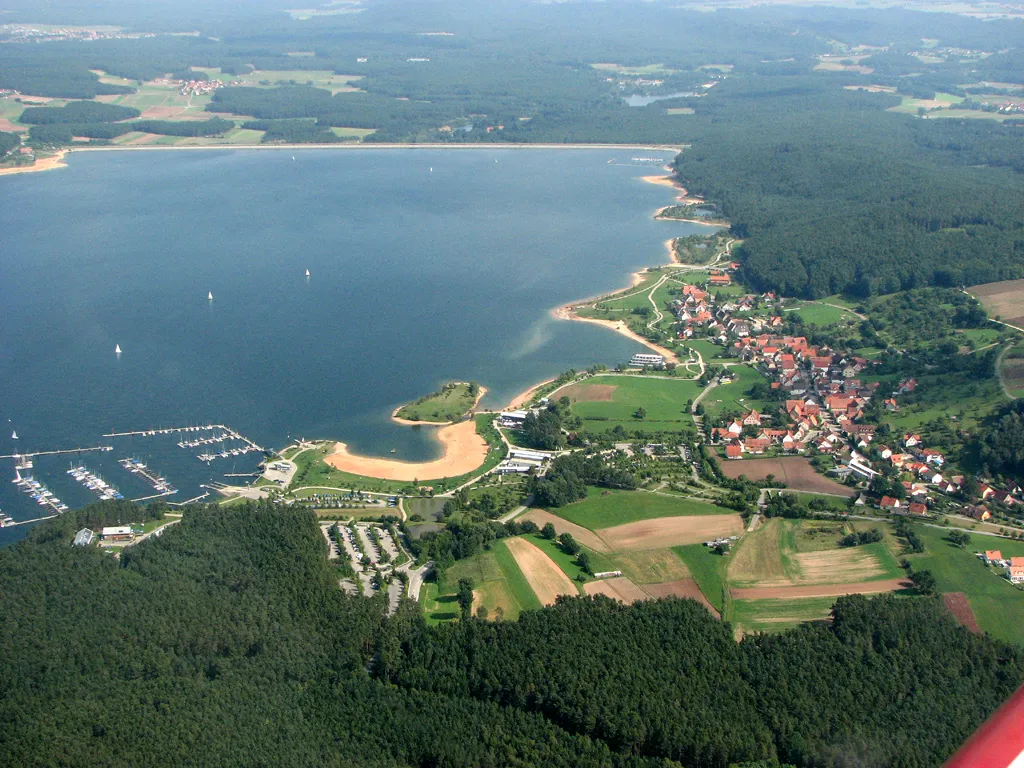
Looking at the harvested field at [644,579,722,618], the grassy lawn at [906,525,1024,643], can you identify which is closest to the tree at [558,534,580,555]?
the harvested field at [644,579,722,618]

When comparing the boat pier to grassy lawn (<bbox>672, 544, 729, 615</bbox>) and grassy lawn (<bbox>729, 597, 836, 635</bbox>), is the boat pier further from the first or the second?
grassy lawn (<bbox>729, 597, 836, 635</bbox>)

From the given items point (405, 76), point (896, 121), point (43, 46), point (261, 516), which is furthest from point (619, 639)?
point (43, 46)

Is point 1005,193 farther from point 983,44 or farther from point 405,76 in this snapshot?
point 983,44

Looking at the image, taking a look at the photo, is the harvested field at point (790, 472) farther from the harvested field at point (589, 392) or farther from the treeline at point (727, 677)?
the treeline at point (727, 677)

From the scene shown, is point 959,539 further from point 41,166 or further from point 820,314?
point 41,166

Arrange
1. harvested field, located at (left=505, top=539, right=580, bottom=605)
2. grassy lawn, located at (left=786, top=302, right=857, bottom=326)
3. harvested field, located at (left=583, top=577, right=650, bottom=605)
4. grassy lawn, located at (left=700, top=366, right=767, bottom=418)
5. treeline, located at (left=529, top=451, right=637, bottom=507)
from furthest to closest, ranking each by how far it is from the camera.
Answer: grassy lawn, located at (left=786, top=302, right=857, bottom=326) < grassy lawn, located at (left=700, top=366, right=767, bottom=418) < treeline, located at (left=529, top=451, right=637, bottom=507) < harvested field, located at (left=505, top=539, right=580, bottom=605) < harvested field, located at (left=583, top=577, right=650, bottom=605)

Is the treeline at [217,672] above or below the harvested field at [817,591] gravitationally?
above

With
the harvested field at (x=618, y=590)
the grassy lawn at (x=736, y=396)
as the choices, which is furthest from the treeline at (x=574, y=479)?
the grassy lawn at (x=736, y=396)
